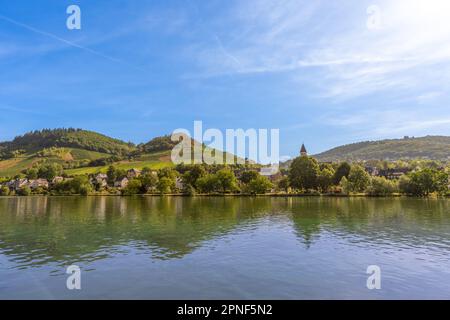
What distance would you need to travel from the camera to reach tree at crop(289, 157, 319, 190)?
140250mm

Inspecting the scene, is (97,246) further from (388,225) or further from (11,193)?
(11,193)

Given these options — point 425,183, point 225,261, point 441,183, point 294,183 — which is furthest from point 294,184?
point 225,261

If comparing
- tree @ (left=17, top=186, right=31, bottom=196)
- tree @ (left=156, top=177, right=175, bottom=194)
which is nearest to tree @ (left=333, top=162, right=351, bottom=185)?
tree @ (left=156, top=177, right=175, bottom=194)

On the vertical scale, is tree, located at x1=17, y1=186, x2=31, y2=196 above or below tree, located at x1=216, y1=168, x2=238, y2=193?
below

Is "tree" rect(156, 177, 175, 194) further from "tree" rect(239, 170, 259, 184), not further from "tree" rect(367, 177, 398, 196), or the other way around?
"tree" rect(367, 177, 398, 196)

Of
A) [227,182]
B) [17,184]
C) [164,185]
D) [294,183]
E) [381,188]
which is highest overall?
[227,182]

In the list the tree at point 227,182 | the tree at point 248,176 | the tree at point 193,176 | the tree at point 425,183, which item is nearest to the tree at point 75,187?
the tree at point 193,176

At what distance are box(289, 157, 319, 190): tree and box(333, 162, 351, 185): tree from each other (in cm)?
776

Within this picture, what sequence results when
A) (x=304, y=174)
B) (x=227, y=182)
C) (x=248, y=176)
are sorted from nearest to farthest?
(x=304, y=174)
(x=227, y=182)
(x=248, y=176)

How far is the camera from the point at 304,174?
140750mm

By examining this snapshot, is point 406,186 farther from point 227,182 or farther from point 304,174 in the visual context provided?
point 227,182

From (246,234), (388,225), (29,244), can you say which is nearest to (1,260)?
(29,244)

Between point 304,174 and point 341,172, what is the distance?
48.0ft
